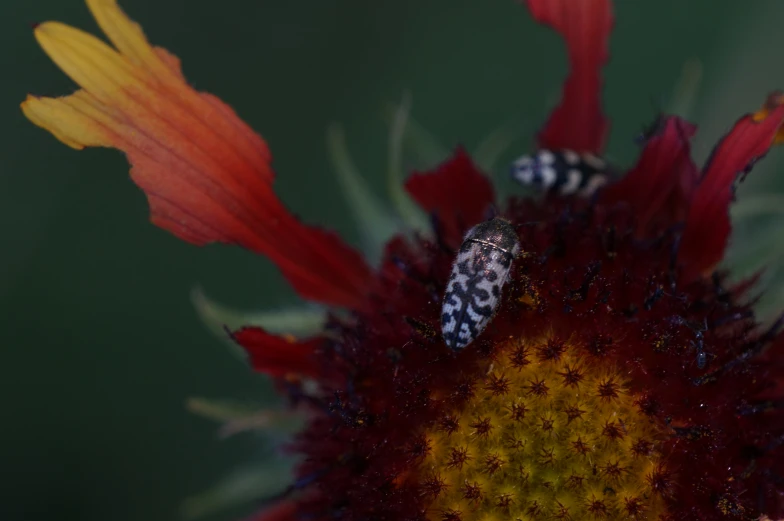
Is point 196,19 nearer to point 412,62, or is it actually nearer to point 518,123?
point 412,62

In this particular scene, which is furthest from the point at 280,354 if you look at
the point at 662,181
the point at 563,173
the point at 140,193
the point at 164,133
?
the point at 140,193

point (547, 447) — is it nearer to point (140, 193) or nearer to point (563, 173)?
point (563, 173)

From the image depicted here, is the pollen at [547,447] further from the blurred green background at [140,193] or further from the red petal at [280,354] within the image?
the blurred green background at [140,193]

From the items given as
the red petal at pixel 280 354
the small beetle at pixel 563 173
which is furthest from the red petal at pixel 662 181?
the red petal at pixel 280 354

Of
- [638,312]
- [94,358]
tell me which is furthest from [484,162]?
[94,358]

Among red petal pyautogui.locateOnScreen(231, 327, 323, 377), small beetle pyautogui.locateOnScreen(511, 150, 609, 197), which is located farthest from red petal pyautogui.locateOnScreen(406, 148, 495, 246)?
red petal pyautogui.locateOnScreen(231, 327, 323, 377)
